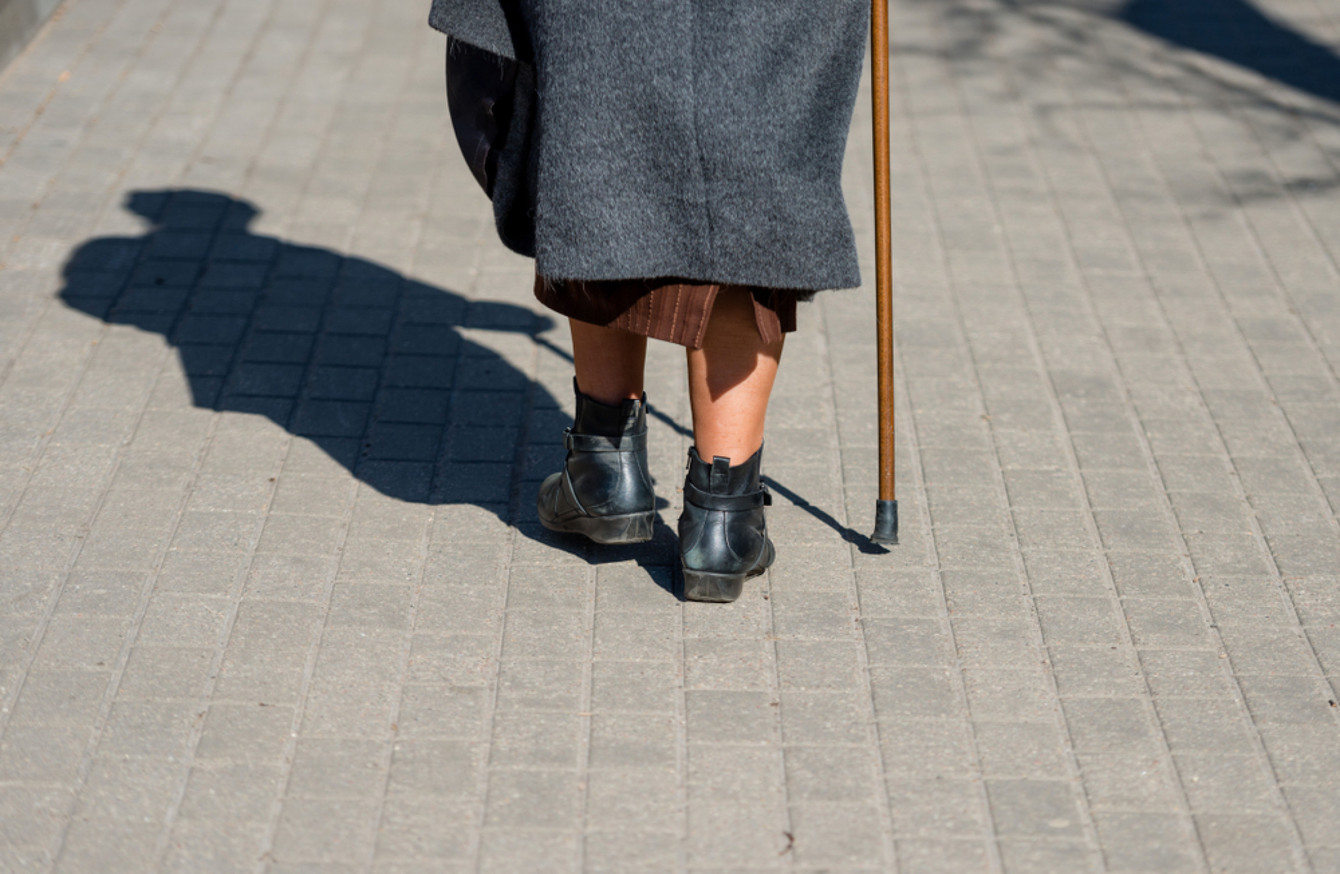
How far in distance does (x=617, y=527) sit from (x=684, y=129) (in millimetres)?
955

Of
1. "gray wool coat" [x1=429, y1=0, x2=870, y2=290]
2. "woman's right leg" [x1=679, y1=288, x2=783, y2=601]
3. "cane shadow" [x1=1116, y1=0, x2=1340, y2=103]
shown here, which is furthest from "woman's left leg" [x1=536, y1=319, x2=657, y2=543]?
"cane shadow" [x1=1116, y1=0, x2=1340, y2=103]

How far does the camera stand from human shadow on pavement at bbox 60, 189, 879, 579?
3381mm

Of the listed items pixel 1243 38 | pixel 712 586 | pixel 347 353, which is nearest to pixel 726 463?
pixel 712 586

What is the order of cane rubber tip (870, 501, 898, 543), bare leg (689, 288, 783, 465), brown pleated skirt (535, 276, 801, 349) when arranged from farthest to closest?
A: cane rubber tip (870, 501, 898, 543)
bare leg (689, 288, 783, 465)
brown pleated skirt (535, 276, 801, 349)

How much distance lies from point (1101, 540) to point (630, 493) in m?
1.15

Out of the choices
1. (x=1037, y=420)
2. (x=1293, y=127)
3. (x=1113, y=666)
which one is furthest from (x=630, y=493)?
(x=1293, y=127)

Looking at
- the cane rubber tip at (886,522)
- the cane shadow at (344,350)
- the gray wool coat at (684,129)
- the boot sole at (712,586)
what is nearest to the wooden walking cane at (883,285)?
the cane rubber tip at (886,522)

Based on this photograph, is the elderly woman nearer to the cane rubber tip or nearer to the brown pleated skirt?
the brown pleated skirt

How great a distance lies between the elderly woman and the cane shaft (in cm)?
28

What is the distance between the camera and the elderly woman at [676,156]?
233 cm

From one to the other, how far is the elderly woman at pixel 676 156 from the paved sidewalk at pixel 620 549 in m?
0.64

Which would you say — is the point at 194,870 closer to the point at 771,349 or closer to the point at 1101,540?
the point at 771,349

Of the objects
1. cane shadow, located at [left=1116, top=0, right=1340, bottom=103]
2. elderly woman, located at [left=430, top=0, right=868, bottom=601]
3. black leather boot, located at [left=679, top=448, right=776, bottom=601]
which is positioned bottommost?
cane shadow, located at [left=1116, top=0, right=1340, bottom=103]

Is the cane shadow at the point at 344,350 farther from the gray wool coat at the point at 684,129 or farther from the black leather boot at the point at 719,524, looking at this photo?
the gray wool coat at the point at 684,129
